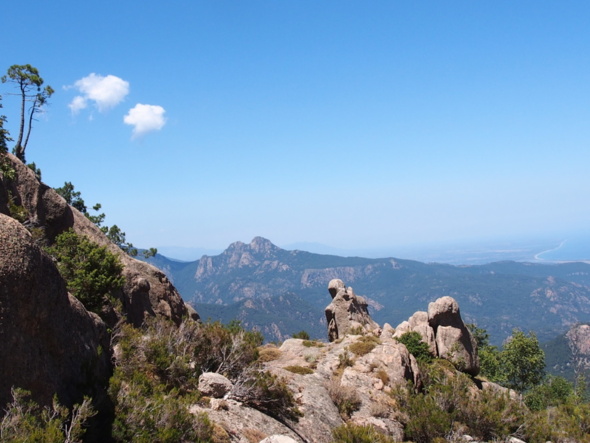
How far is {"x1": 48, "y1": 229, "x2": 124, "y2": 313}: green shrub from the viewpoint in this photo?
68.3 feet

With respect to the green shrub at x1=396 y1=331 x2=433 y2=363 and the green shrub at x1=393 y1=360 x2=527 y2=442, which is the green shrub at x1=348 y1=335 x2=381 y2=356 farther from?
the green shrub at x1=396 y1=331 x2=433 y2=363

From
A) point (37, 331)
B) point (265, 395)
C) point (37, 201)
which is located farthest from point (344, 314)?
point (37, 331)

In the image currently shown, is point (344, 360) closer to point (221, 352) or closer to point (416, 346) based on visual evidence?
point (221, 352)

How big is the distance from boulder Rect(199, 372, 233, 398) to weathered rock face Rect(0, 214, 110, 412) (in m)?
4.19

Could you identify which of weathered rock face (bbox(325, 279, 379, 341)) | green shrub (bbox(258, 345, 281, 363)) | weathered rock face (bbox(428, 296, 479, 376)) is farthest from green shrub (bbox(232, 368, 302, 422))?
weathered rock face (bbox(325, 279, 379, 341))

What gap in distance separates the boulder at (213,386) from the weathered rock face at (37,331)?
13.7 ft

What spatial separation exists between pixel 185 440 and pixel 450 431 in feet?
41.3

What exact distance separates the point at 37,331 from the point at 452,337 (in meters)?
35.2

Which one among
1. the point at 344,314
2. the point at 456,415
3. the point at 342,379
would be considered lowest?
the point at 344,314

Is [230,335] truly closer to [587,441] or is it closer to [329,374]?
[329,374]

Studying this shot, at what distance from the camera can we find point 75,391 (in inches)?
430

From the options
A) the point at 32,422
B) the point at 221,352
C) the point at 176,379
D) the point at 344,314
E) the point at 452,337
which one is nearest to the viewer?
the point at 32,422

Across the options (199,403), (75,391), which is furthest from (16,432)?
(199,403)

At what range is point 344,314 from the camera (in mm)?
46875
